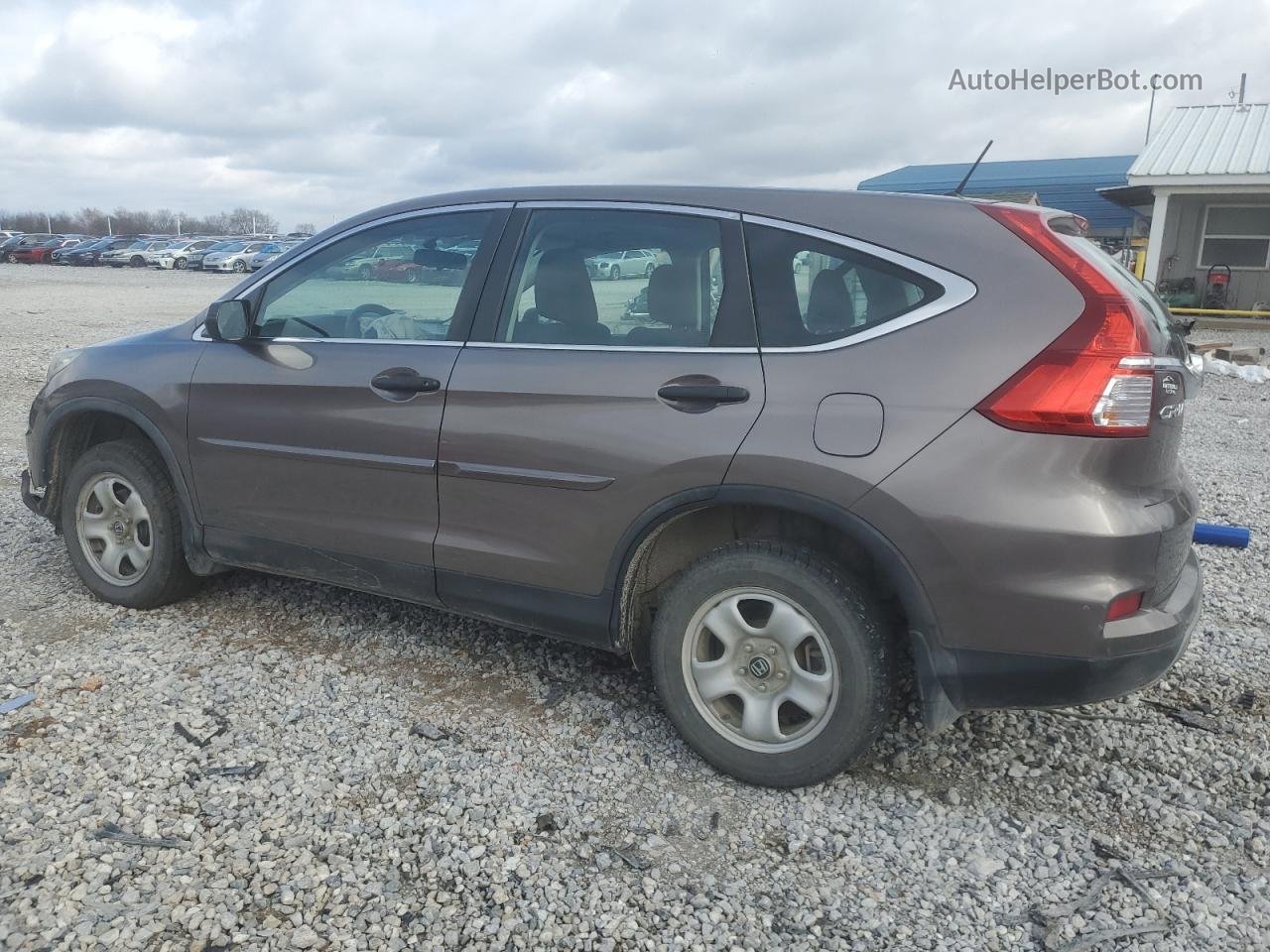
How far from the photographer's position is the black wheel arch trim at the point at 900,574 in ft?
9.16

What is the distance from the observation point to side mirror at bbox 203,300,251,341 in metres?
3.93

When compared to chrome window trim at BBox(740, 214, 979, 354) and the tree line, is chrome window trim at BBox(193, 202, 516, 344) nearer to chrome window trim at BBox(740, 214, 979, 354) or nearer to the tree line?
chrome window trim at BBox(740, 214, 979, 354)

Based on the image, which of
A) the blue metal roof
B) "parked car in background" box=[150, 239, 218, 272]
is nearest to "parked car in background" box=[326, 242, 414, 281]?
the blue metal roof

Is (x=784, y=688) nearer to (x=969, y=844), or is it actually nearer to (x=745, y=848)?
(x=745, y=848)

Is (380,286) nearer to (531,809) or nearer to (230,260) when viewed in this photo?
(531,809)

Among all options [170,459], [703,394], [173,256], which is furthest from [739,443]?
[173,256]

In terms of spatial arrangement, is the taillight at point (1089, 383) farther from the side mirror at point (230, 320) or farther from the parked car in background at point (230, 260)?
the parked car in background at point (230, 260)

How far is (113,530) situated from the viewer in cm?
439

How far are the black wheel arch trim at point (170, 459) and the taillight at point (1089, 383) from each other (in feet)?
10.2

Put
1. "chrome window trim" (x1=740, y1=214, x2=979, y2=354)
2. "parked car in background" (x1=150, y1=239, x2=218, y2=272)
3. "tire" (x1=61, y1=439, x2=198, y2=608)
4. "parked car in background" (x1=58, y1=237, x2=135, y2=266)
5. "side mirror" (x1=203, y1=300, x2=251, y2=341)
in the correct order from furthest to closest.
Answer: "parked car in background" (x1=58, y1=237, x2=135, y2=266), "parked car in background" (x1=150, y1=239, x2=218, y2=272), "tire" (x1=61, y1=439, x2=198, y2=608), "side mirror" (x1=203, y1=300, x2=251, y2=341), "chrome window trim" (x1=740, y1=214, x2=979, y2=354)

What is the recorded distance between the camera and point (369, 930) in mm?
2488

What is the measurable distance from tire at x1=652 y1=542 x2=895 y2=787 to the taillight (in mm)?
669

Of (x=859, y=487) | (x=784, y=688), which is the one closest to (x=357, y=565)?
(x=784, y=688)

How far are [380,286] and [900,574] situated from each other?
7.25ft
